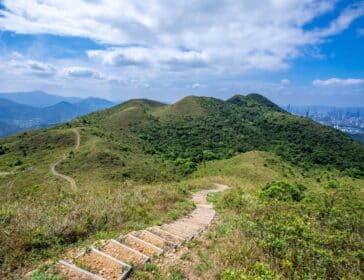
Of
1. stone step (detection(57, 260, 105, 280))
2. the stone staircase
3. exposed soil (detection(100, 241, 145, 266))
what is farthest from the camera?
exposed soil (detection(100, 241, 145, 266))

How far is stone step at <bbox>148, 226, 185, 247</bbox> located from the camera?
6.42 metres

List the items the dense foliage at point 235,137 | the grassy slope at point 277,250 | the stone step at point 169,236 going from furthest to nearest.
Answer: the dense foliage at point 235,137 → the stone step at point 169,236 → the grassy slope at point 277,250

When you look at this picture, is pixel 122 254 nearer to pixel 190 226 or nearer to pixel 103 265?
pixel 103 265

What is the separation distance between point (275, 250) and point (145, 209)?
482 centimetres

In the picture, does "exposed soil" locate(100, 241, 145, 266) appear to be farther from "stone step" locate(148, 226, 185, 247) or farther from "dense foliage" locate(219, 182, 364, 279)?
"dense foliage" locate(219, 182, 364, 279)

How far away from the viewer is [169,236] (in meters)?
6.70

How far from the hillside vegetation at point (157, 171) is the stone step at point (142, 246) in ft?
2.40

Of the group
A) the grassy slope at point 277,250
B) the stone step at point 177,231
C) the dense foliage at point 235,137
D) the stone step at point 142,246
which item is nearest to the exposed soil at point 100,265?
the grassy slope at point 277,250

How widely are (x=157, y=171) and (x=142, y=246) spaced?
39.3 m

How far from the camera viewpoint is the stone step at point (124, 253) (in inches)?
197

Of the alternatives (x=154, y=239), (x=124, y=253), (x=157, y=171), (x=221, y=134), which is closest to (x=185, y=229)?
(x=154, y=239)

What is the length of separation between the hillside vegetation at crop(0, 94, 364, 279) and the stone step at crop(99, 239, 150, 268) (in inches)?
34.9

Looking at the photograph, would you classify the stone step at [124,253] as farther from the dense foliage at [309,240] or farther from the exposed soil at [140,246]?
the dense foliage at [309,240]

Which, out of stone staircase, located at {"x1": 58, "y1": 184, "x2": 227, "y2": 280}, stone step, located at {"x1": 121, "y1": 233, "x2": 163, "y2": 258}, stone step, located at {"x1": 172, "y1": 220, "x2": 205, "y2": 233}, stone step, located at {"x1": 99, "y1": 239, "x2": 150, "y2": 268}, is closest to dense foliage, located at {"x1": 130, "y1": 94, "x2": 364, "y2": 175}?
stone step, located at {"x1": 172, "y1": 220, "x2": 205, "y2": 233}
